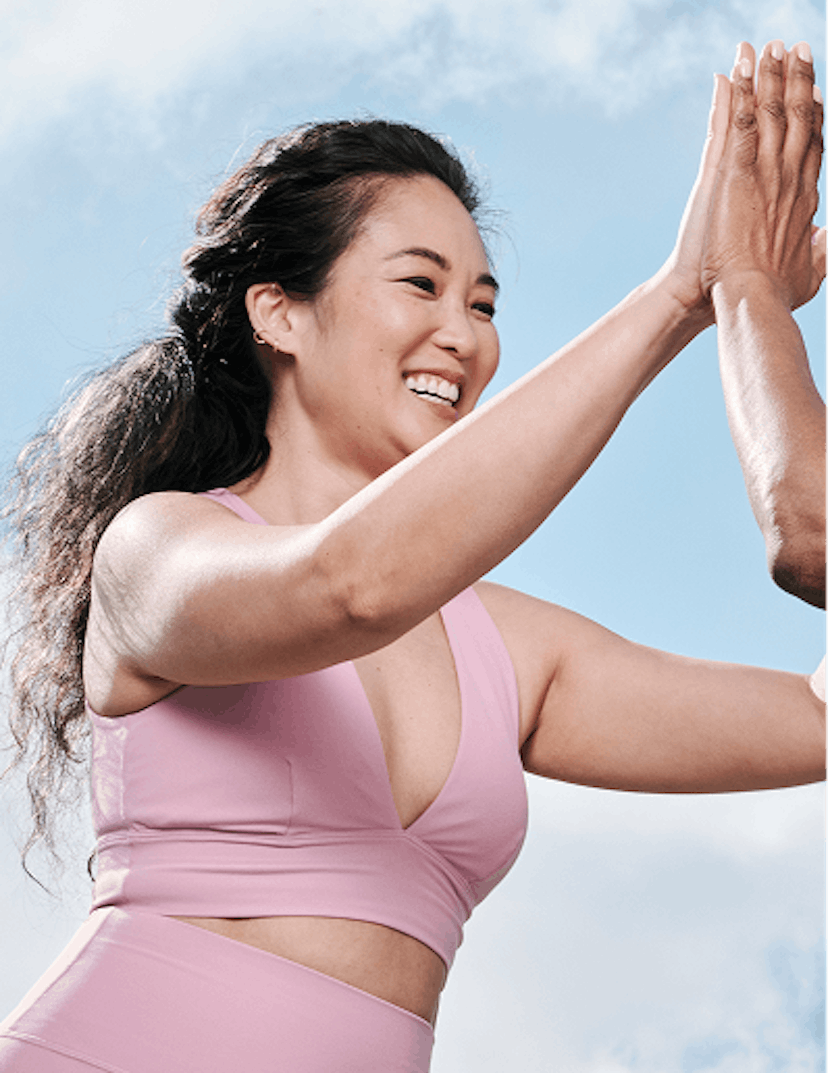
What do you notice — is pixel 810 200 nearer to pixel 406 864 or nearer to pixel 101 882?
pixel 406 864

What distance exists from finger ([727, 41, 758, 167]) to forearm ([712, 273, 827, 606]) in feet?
0.54

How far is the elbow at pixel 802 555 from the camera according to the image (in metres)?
1.13

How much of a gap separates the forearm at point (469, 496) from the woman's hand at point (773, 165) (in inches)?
14.5

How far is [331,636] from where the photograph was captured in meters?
1.08

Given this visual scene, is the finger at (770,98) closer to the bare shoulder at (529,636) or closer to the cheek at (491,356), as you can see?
the cheek at (491,356)

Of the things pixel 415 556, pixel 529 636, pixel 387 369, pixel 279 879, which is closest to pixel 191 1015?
pixel 279 879

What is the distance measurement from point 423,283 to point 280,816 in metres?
0.74

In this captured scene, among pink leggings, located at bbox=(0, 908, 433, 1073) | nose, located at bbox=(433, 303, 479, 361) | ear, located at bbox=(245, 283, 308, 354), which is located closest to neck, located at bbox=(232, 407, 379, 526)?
ear, located at bbox=(245, 283, 308, 354)

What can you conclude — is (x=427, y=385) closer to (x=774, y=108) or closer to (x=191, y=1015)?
(x=774, y=108)

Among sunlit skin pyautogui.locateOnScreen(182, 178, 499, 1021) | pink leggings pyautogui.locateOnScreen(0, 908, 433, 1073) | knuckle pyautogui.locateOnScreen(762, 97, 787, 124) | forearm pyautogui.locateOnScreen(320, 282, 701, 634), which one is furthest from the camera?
sunlit skin pyautogui.locateOnScreen(182, 178, 499, 1021)

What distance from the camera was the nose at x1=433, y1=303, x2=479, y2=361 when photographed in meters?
1.69

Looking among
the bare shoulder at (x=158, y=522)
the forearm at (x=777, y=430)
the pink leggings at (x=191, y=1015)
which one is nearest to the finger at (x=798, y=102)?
the forearm at (x=777, y=430)

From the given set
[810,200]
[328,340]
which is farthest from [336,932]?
[810,200]

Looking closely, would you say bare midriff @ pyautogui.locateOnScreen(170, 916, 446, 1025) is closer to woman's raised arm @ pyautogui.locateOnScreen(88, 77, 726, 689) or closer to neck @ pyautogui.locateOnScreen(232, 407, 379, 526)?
woman's raised arm @ pyautogui.locateOnScreen(88, 77, 726, 689)
